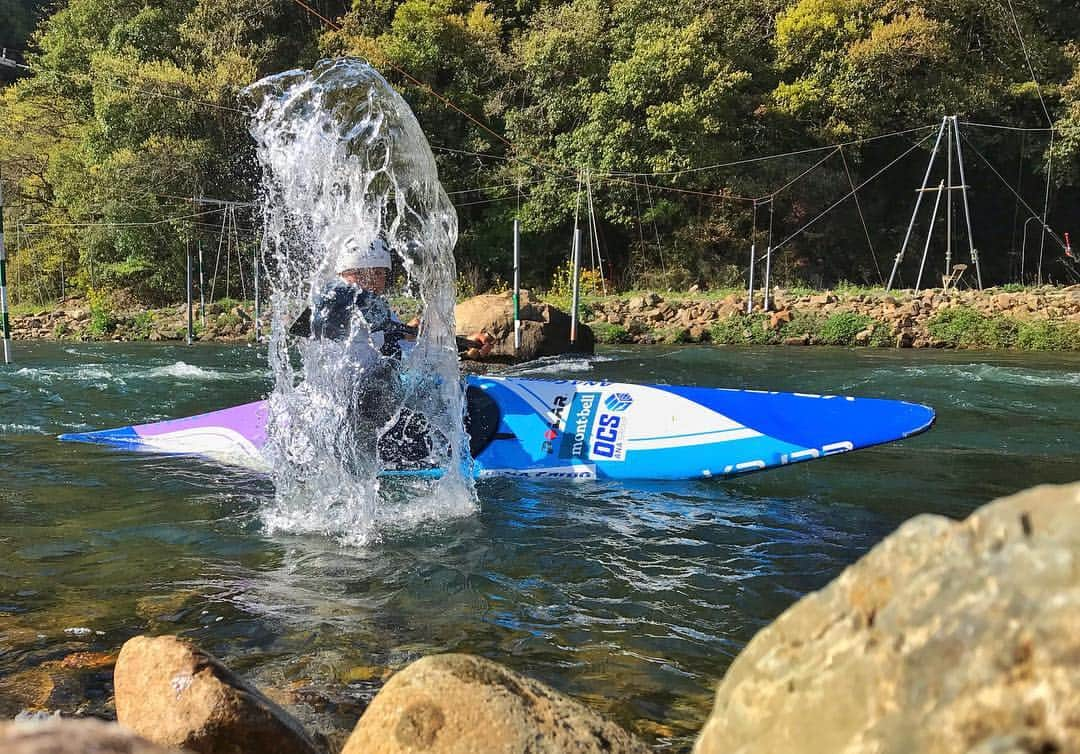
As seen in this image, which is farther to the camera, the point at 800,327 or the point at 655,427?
the point at 800,327

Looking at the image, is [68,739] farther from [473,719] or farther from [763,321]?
[763,321]

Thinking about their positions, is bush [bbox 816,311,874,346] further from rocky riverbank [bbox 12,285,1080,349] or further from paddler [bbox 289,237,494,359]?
paddler [bbox 289,237,494,359]

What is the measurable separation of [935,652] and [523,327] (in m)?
12.9

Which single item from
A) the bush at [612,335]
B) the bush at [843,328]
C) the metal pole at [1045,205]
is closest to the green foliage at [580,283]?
the bush at [612,335]

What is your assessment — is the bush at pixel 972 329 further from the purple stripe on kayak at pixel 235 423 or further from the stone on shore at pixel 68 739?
the stone on shore at pixel 68 739

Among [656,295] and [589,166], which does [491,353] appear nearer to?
[656,295]

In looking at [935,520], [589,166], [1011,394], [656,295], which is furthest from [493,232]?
[935,520]

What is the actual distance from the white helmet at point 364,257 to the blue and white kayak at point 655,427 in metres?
1.25

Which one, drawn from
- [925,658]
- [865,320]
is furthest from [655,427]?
[865,320]

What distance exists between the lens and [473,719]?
1.75m

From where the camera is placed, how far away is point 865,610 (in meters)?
1.15

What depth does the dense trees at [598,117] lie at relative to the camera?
2273cm

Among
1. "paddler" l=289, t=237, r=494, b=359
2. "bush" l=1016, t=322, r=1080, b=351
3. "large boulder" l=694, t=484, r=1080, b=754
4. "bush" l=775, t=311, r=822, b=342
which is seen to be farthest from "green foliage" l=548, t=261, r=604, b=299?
"large boulder" l=694, t=484, r=1080, b=754

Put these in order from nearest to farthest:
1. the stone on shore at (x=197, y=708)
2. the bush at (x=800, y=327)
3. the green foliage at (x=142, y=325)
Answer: the stone on shore at (x=197, y=708), the bush at (x=800, y=327), the green foliage at (x=142, y=325)
